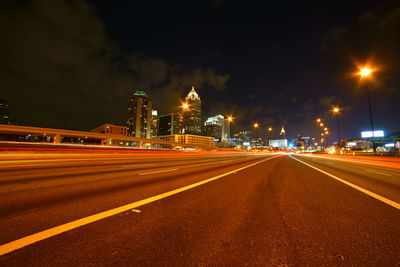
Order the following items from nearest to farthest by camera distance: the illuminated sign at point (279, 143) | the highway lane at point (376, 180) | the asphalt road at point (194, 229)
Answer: the asphalt road at point (194, 229)
the highway lane at point (376, 180)
the illuminated sign at point (279, 143)

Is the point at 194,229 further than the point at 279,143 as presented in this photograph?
No

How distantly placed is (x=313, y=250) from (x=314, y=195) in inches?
119

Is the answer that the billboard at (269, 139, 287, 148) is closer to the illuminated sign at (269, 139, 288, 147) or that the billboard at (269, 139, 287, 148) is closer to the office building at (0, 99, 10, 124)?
the illuminated sign at (269, 139, 288, 147)

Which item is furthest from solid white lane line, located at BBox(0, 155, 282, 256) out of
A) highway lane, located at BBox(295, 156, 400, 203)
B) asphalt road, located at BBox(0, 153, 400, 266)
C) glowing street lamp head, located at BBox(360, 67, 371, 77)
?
glowing street lamp head, located at BBox(360, 67, 371, 77)

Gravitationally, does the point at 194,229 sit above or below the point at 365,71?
below

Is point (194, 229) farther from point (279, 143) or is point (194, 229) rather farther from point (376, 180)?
point (279, 143)

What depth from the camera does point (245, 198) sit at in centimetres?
414

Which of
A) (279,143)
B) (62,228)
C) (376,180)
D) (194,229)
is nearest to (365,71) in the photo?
(376,180)

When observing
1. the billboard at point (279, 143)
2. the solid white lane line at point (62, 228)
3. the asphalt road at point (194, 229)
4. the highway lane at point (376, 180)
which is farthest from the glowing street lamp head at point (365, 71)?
the billboard at point (279, 143)

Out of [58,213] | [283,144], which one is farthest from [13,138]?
[283,144]

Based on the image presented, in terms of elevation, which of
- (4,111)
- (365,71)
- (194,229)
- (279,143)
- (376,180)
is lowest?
(376,180)

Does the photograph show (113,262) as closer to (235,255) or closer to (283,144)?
(235,255)

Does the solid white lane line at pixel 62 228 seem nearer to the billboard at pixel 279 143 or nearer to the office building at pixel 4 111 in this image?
the billboard at pixel 279 143

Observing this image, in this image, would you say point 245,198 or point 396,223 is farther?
point 245,198
